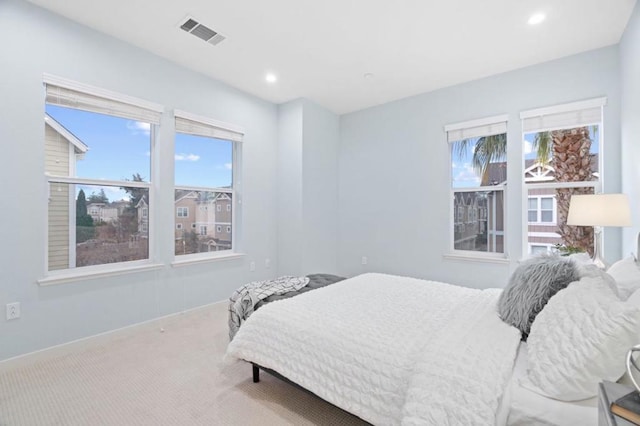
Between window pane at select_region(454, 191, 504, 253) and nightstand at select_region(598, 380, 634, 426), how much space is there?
9.93 feet

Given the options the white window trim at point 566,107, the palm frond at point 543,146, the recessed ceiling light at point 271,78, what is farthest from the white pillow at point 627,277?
the recessed ceiling light at point 271,78

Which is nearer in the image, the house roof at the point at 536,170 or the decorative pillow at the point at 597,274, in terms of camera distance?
the decorative pillow at the point at 597,274

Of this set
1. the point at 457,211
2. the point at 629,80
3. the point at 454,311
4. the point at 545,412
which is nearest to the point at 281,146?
the point at 457,211

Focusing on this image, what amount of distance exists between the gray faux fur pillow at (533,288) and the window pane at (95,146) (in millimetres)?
3470

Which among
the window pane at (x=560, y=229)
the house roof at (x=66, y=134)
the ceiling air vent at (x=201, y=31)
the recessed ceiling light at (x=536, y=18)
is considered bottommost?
the window pane at (x=560, y=229)

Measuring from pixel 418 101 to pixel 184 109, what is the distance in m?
3.01

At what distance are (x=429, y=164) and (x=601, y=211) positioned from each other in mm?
2039

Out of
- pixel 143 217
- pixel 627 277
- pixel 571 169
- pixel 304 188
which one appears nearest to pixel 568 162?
pixel 571 169

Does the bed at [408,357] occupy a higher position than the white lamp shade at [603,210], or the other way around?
the white lamp shade at [603,210]

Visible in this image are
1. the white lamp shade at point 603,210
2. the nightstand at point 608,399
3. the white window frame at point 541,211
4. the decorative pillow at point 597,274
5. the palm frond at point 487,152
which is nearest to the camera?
the nightstand at point 608,399

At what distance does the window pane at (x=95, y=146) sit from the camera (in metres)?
→ 2.68

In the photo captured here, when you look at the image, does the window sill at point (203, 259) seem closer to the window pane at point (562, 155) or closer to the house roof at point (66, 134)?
the house roof at point (66, 134)

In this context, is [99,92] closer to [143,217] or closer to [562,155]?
[143,217]

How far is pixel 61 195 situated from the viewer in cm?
270
